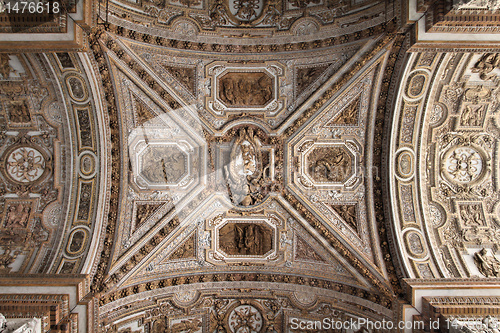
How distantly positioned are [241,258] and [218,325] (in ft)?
7.04

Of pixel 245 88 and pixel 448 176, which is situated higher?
pixel 245 88

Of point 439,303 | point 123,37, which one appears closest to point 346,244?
point 439,303

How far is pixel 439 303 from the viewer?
7.01 meters

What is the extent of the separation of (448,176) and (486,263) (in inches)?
98.8

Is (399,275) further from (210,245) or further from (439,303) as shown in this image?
(210,245)

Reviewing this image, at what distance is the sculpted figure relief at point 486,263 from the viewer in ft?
25.2

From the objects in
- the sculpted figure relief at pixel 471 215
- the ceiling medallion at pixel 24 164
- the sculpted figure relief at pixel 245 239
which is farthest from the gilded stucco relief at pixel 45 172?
the sculpted figure relief at pixel 471 215

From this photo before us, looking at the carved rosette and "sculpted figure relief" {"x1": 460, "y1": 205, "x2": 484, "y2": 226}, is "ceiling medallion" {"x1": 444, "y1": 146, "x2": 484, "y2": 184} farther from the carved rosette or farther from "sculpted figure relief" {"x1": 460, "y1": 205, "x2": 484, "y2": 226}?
the carved rosette

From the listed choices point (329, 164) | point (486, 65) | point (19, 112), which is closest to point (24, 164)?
point (19, 112)

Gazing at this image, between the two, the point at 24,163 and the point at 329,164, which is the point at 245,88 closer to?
the point at 329,164

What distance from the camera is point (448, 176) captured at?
27.8 feet

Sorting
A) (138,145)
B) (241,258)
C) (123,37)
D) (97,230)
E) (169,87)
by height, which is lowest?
(241,258)

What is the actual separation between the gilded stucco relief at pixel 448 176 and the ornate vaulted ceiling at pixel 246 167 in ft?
0.14

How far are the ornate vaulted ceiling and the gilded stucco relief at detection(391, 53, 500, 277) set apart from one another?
4cm
